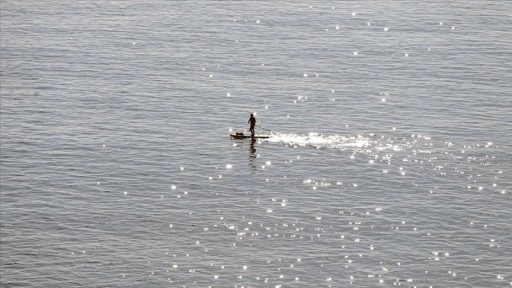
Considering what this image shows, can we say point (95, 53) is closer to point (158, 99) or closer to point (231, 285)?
point (158, 99)

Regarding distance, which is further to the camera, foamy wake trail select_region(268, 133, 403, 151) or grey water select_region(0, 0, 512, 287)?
foamy wake trail select_region(268, 133, 403, 151)

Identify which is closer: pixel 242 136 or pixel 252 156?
pixel 252 156

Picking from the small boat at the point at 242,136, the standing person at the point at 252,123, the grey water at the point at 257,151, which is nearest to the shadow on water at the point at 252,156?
the grey water at the point at 257,151

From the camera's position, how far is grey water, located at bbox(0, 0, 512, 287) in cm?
6259

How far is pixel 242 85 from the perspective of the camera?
107312 mm

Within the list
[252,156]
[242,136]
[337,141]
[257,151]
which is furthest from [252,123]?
[337,141]

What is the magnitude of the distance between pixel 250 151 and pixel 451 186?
61.2ft

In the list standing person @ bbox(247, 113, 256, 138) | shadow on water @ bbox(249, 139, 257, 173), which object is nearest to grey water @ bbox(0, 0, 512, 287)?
shadow on water @ bbox(249, 139, 257, 173)

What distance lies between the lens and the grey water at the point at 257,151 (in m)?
62.6

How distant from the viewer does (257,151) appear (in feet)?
278

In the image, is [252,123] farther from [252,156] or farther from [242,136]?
[252,156]

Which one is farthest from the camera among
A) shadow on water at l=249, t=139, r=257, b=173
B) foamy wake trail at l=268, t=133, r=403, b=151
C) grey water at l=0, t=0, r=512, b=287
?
foamy wake trail at l=268, t=133, r=403, b=151

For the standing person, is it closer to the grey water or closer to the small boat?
the small boat

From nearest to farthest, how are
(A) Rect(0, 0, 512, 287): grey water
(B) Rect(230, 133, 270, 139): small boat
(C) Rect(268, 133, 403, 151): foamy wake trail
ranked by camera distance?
1. (A) Rect(0, 0, 512, 287): grey water
2. (C) Rect(268, 133, 403, 151): foamy wake trail
3. (B) Rect(230, 133, 270, 139): small boat
